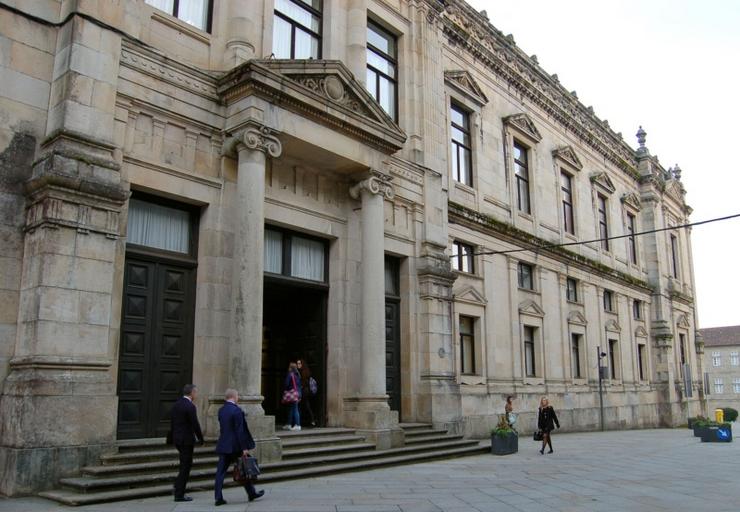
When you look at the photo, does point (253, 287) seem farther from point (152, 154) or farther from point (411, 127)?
point (411, 127)

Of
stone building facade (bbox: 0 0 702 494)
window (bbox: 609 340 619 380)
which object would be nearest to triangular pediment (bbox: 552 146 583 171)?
stone building facade (bbox: 0 0 702 494)

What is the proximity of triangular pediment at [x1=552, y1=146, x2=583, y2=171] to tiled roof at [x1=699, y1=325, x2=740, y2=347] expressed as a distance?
244 ft

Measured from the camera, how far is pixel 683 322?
3925cm

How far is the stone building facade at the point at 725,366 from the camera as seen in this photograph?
89.8 meters

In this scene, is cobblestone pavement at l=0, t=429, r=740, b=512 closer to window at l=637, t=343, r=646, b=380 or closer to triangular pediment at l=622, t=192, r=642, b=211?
window at l=637, t=343, r=646, b=380

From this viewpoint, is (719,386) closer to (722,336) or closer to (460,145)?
(722,336)

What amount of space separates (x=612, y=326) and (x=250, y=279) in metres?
22.8

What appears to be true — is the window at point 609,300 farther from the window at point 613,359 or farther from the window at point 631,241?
the window at point 631,241

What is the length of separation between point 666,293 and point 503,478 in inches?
1123

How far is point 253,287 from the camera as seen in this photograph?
41.0ft

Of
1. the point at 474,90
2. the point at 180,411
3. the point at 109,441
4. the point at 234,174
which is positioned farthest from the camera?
the point at 474,90

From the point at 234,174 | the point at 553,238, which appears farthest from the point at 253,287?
the point at 553,238

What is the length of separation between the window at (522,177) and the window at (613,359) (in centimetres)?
911

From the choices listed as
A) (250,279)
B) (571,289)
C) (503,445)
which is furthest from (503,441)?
(571,289)
